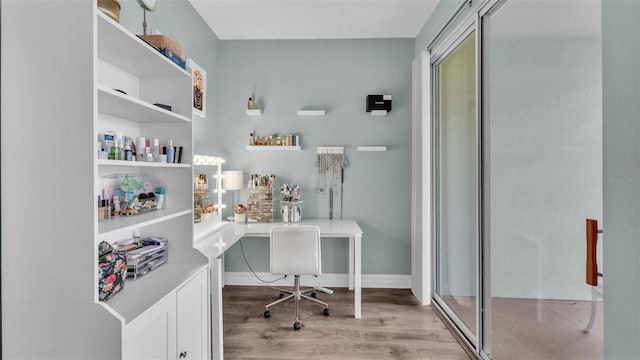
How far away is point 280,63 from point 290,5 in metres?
0.79

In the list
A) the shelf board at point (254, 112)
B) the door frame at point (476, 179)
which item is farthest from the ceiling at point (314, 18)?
the shelf board at point (254, 112)

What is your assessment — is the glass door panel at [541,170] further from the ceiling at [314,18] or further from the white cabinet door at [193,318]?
the white cabinet door at [193,318]

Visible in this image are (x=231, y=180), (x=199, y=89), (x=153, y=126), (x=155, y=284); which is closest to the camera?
(x=155, y=284)

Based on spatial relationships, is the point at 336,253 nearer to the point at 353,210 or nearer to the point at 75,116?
the point at 353,210

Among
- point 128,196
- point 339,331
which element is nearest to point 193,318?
point 128,196

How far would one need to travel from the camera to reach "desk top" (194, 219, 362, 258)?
7.77ft

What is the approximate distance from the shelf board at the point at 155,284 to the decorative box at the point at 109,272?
36 mm

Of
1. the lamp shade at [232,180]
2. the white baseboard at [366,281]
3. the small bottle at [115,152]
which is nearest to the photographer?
the small bottle at [115,152]

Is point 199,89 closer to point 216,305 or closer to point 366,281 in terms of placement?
point 216,305

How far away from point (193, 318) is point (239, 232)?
47.0 inches

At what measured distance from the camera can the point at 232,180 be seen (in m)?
3.38

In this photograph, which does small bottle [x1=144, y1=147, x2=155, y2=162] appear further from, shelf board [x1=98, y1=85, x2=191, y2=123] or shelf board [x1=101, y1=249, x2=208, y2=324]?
shelf board [x1=101, y1=249, x2=208, y2=324]

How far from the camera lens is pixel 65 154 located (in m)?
1.14

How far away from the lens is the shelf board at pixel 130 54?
4.28 ft
